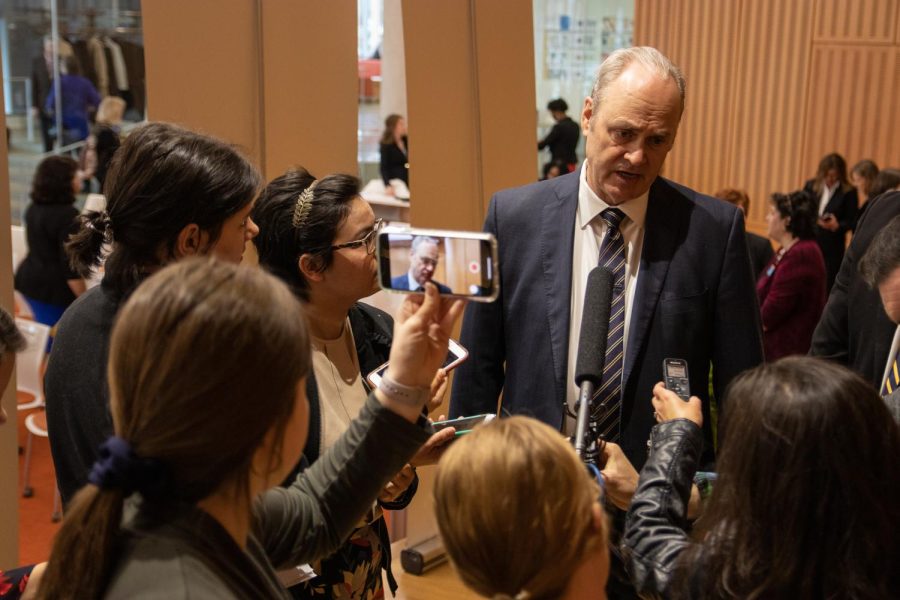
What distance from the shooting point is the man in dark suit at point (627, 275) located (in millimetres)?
2234

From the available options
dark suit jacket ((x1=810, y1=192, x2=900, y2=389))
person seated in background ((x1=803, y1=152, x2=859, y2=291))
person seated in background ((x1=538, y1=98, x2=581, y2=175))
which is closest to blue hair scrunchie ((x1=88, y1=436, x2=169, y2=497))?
dark suit jacket ((x1=810, y1=192, x2=900, y2=389))

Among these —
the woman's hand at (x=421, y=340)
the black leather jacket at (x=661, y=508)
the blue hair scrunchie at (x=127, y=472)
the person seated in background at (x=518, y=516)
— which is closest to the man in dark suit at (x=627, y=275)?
the black leather jacket at (x=661, y=508)

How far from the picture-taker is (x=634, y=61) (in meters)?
2.29

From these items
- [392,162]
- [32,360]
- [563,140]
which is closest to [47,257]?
[32,360]

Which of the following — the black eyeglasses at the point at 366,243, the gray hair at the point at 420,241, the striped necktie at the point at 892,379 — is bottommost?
the striped necktie at the point at 892,379

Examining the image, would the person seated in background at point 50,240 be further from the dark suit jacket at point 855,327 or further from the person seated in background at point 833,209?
the person seated in background at point 833,209

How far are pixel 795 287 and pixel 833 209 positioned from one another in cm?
313

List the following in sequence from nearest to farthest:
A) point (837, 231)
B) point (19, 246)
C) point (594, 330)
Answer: point (594, 330) → point (19, 246) → point (837, 231)

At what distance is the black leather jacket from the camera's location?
1.57m

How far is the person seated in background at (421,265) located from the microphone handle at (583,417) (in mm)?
286

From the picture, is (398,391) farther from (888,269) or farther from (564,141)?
(564,141)

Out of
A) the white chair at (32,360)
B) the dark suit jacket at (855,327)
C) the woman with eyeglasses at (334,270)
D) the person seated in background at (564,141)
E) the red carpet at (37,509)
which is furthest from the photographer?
the person seated in background at (564,141)

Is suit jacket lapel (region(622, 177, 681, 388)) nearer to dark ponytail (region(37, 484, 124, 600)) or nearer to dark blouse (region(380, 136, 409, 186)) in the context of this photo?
dark ponytail (region(37, 484, 124, 600))

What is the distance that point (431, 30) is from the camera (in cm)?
374
